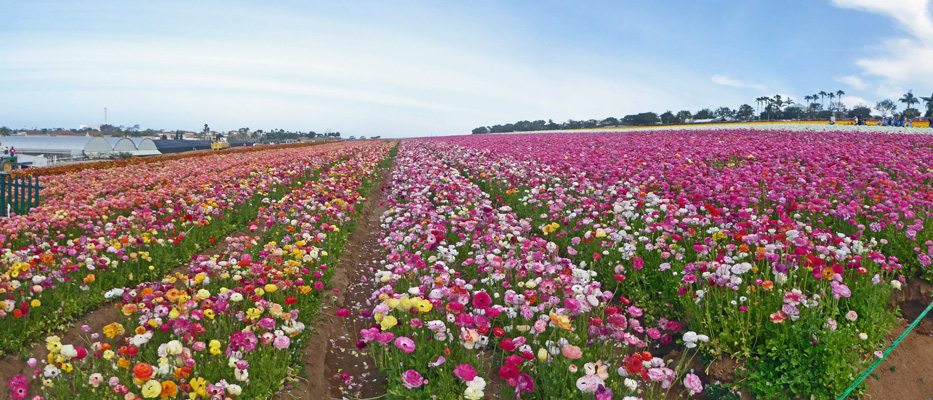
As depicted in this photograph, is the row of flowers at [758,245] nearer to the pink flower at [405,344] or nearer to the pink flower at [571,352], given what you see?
the pink flower at [571,352]

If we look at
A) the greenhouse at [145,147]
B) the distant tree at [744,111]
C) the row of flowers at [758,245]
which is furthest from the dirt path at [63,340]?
the distant tree at [744,111]

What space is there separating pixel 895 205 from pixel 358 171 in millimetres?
12410

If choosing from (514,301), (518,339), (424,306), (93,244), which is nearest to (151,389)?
(424,306)

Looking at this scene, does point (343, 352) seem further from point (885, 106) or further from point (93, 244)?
point (885, 106)

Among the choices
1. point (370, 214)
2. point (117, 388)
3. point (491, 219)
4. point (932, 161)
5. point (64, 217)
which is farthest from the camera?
point (370, 214)

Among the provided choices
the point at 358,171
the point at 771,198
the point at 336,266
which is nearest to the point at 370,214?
the point at 358,171

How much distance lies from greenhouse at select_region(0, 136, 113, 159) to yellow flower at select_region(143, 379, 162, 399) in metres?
56.7

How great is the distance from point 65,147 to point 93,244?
62638 mm

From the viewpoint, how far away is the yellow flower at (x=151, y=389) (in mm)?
2918

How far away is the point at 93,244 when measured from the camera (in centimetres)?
548

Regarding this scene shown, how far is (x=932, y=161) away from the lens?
35.3ft

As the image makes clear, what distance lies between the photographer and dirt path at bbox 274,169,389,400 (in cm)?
409

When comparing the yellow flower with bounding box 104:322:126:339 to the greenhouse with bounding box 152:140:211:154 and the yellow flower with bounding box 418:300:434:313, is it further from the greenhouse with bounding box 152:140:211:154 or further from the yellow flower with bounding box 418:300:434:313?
the greenhouse with bounding box 152:140:211:154

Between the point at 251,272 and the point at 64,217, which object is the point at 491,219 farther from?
the point at 64,217
